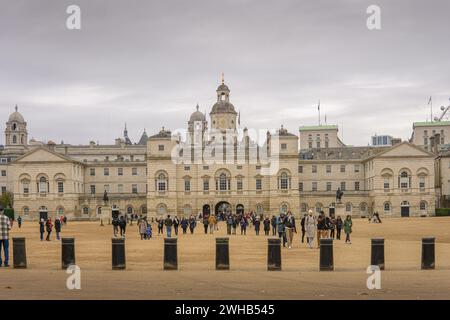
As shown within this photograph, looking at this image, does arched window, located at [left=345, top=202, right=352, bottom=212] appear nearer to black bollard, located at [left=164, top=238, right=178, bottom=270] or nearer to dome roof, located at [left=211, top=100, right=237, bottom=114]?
dome roof, located at [left=211, top=100, right=237, bottom=114]

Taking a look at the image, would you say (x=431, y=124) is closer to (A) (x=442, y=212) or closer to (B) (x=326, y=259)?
(A) (x=442, y=212)

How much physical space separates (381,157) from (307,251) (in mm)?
72891

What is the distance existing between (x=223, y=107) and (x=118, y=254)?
93189mm

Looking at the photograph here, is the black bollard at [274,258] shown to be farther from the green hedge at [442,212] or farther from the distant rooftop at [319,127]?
the distant rooftop at [319,127]

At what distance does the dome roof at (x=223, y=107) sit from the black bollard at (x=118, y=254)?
92.6 meters

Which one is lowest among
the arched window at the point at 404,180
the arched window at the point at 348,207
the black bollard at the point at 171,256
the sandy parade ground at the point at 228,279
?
the arched window at the point at 348,207

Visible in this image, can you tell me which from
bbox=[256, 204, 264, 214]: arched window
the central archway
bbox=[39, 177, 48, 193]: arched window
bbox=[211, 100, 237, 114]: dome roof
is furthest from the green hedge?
bbox=[39, 177, 48, 193]: arched window

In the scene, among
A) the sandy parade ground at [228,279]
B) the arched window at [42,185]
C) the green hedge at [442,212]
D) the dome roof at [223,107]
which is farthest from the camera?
the dome roof at [223,107]

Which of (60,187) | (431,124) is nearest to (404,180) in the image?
(60,187)

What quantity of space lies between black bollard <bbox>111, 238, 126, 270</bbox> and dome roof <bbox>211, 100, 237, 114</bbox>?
304 feet

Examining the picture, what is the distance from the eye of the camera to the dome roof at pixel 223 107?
381 feet

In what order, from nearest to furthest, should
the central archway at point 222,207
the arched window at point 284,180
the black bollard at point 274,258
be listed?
the black bollard at point 274,258 < the arched window at point 284,180 < the central archway at point 222,207

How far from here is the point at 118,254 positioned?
23797 millimetres

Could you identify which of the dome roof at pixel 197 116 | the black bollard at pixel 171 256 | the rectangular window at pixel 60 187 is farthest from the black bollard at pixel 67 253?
Answer: the dome roof at pixel 197 116
